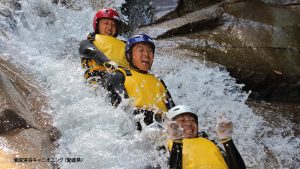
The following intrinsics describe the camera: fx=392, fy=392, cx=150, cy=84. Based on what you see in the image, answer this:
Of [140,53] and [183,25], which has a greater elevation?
[140,53]

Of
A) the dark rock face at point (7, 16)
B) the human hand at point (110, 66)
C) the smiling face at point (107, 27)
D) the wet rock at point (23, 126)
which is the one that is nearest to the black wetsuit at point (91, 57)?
the human hand at point (110, 66)

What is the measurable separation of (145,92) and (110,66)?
3.30ft

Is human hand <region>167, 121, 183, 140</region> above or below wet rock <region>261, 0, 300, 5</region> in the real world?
below

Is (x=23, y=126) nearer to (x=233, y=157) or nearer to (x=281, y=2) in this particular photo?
(x=233, y=157)

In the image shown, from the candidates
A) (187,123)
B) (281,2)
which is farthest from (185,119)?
(281,2)

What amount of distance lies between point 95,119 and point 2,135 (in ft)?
4.77

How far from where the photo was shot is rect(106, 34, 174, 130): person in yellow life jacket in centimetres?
491

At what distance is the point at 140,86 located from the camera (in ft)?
16.8

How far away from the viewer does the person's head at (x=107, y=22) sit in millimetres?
6789

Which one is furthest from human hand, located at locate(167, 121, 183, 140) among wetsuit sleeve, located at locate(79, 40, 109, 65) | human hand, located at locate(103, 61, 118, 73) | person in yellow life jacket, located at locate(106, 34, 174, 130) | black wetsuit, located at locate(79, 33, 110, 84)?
wetsuit sleeve, located at locate(79, 40, 109, 65)

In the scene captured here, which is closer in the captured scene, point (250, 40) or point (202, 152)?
point (202, 152)

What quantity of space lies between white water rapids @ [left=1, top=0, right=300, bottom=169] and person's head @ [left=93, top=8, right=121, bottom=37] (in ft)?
2.54

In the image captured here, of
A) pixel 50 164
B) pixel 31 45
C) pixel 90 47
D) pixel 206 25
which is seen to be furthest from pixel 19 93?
pixel 206 25

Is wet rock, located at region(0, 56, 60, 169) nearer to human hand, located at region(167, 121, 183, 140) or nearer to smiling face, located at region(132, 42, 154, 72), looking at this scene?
human hand, located at region(167, 121, 183, 140)
